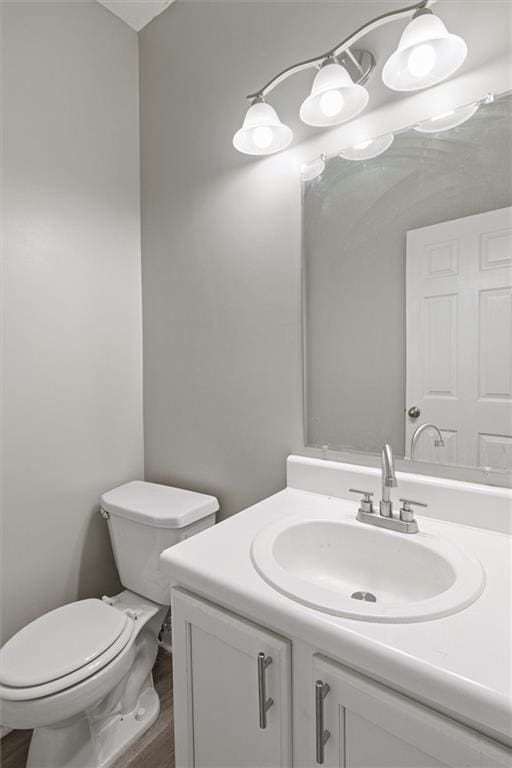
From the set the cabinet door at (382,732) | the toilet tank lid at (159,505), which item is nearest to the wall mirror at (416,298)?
the toilet tank lid at (159,505)

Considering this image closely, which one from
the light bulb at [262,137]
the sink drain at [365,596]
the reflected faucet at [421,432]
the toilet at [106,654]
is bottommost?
the toilet at [106,654]

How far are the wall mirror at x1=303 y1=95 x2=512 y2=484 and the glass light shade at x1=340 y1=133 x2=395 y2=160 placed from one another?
2cm

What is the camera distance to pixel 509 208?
0.91 m

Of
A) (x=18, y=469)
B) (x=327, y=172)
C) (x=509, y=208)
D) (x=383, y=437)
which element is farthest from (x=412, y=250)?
(x=18, y=469)

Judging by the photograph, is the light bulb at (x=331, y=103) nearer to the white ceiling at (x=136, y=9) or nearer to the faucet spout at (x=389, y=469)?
the faucet spout at (x=389, y=469)

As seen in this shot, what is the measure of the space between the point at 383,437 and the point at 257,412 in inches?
17.7

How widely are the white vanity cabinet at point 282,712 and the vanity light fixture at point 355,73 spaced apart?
4.08ft

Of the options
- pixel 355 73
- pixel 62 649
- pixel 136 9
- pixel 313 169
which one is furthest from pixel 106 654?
pixel 136 9

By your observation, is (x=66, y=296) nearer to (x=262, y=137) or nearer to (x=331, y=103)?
(x=262, y=137)

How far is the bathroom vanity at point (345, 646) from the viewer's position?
0.55m

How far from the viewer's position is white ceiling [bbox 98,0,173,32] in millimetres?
1610

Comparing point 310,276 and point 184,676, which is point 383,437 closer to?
point 310,276

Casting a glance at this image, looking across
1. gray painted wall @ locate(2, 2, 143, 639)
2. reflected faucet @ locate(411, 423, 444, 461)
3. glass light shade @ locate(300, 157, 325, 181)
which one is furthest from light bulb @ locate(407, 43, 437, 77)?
gray painted wall @ locate(2, 2, 143, 639)

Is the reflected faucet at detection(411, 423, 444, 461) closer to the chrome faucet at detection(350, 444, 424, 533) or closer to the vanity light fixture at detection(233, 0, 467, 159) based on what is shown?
the chrome faucet at detection(350, 444, 424, 533)
